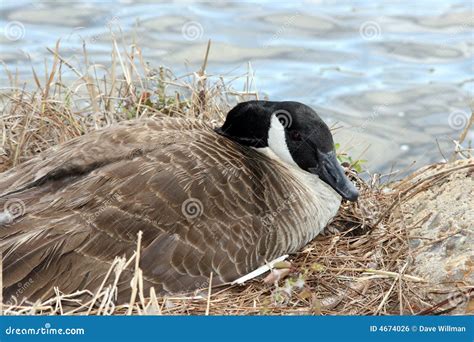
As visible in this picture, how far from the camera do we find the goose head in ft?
20.4

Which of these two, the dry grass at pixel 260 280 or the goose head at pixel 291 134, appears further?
the goose head at pixel 291 134

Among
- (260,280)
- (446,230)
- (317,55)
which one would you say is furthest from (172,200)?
(317,55)

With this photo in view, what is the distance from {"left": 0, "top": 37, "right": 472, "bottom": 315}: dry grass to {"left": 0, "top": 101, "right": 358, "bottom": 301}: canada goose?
16cm

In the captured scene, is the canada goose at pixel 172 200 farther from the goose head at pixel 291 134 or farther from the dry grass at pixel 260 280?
the dry grass at pixel 260 280

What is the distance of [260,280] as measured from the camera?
18.8 feet

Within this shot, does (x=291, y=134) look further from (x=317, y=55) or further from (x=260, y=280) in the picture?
(x=317, y=55)

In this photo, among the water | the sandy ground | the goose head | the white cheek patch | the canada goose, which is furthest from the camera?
the water

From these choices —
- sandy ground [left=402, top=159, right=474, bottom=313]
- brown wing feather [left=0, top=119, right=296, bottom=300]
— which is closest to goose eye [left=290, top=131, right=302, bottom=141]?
brown wing feather [left=0, top=119, right=296, bottom=300]

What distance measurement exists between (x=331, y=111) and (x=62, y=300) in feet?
23.0

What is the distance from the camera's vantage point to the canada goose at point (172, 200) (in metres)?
5.28

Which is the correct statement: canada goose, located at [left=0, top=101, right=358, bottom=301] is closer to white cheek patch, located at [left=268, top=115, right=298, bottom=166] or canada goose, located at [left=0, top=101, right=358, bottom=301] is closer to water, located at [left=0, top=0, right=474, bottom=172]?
white cheek patch, located at [left=268, top=115, right=298, bottom=166]

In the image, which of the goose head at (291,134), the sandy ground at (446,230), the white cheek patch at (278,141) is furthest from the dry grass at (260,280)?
the white cheek patch at (278,141)

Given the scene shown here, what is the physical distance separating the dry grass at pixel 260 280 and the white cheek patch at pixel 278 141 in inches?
25.8

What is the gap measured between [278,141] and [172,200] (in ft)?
4.05
